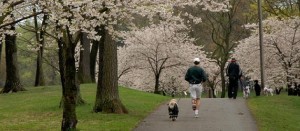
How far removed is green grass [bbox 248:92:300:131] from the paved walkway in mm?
301

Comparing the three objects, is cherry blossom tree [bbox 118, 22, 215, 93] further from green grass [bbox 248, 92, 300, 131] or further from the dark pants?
green grass [bbox 248, 92, 300, 131]

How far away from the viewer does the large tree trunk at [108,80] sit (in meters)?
14.4

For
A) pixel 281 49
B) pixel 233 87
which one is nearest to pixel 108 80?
pixel 233 87

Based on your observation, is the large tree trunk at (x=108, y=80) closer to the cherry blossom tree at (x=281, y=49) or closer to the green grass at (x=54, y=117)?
the green grass at (x=54, y=117)

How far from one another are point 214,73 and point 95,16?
4249 cm

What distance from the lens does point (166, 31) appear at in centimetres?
4269

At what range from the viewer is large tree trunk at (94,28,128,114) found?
47.1 feet

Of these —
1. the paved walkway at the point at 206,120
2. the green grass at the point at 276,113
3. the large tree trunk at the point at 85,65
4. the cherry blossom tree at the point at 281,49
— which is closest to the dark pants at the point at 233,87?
the green grass at the point at 276,113

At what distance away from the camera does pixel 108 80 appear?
14453 millimetres

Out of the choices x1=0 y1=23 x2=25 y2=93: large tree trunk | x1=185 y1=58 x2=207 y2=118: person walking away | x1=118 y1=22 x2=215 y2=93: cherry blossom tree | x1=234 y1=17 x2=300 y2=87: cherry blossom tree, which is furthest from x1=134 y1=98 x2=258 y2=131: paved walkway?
x1=118 y1=22 x2=215 y2=93: cherry blossom tree

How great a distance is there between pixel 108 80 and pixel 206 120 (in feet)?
11.7

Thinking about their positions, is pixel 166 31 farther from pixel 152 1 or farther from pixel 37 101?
pixel 152 1

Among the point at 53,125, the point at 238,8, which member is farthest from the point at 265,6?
the point at 53,125

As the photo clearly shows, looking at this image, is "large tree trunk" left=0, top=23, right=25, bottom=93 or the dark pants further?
"large tree trunk" left=0, top=23, right=25, bottom=93
